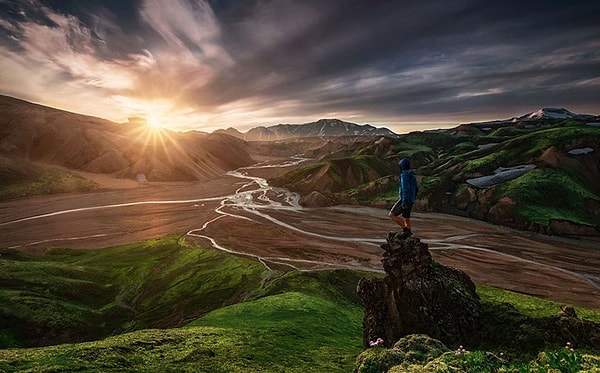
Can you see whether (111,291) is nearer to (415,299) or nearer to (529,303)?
(415,299)

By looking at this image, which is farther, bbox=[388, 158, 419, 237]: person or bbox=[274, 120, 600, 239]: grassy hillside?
bbox=[274, 120, 600, 239]: grassy hillside

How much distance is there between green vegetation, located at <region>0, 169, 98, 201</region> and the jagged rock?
449 ft

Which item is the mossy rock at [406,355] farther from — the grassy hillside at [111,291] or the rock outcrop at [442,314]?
the grassy hillside at [111,291]

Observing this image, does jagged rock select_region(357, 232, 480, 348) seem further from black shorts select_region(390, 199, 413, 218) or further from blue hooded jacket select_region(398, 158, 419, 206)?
blue hooded jacket select_region(398, 158, 419, 206)

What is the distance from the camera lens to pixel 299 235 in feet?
239

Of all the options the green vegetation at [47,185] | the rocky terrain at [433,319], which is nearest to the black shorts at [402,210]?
the rocky terrain at [433,319]

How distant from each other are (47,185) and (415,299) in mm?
147366

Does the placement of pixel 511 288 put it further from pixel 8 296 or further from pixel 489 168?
pixel 489 168

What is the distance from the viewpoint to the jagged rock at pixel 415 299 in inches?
551

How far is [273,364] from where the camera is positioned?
13.9 metres

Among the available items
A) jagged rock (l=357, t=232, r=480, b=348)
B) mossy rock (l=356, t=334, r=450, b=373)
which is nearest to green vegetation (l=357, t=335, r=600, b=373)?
mossy rock (l=356, t=334, r=450, b=373)

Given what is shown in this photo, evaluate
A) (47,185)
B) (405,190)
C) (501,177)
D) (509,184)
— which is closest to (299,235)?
(405,190)

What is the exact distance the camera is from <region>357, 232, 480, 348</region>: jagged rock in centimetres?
1400

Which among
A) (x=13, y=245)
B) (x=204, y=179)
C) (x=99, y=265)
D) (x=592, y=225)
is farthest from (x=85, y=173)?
(x=592, y=225)
